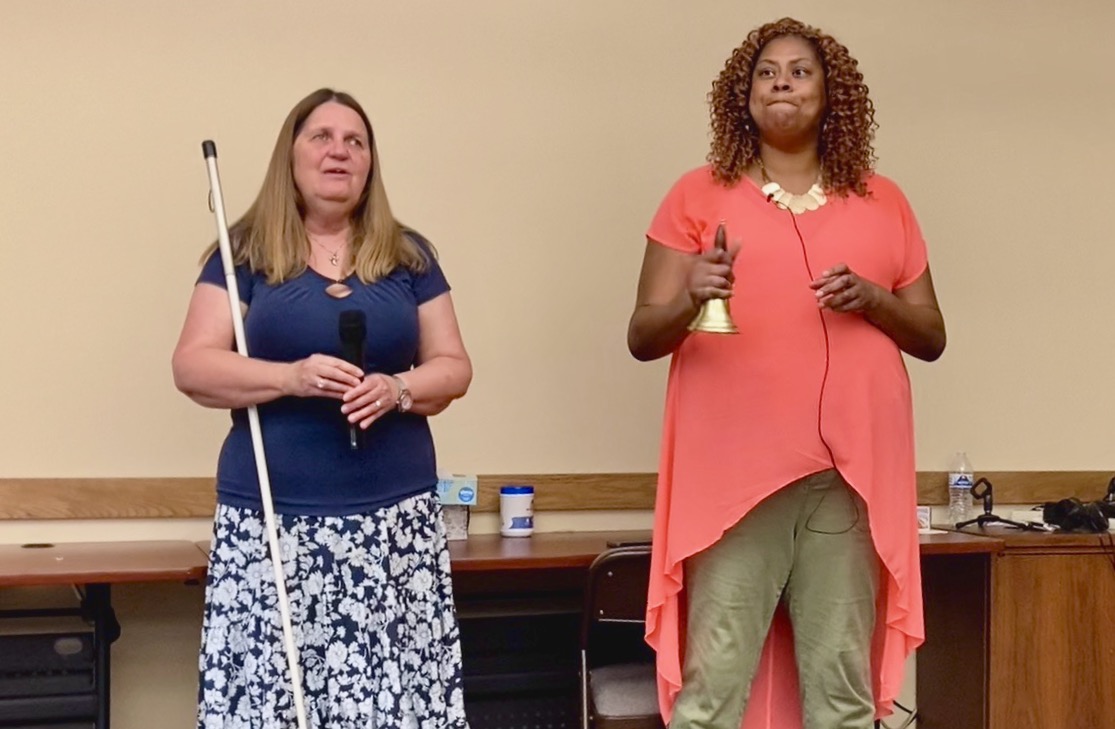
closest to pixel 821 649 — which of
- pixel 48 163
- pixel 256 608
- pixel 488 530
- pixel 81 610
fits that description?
pixel 256 608

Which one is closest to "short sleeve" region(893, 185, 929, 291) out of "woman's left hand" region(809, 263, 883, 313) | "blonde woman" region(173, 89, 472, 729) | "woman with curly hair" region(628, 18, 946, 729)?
"woman with curly hair" region(628, 18, 946, 729)

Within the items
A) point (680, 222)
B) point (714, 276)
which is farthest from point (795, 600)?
point (680, 222)

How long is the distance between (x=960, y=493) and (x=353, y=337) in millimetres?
2128

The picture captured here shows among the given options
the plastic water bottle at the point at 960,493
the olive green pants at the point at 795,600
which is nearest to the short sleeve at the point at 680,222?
the olive green pants at the point at 795,600

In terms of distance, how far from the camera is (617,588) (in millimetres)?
2338

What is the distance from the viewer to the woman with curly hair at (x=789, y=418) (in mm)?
1960

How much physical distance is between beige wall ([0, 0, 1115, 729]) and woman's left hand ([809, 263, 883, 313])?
1.24 meters

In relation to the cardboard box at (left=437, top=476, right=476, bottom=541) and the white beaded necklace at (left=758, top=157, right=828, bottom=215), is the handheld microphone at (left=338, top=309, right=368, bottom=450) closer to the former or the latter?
the white beaded necklace at (left=758, top=157, right=828, bottom=215)

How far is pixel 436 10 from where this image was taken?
9.84ft

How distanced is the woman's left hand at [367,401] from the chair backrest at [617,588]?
2.15 feet

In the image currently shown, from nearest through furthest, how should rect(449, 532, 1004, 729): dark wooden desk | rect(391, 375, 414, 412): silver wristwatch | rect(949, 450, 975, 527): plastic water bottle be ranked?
rect(391, 375, 414, 412): silver wristwatch
rect(449, 532, 1004, 729): dark wooden desk
rect(949, 450, 975, 527): plastic water bottle

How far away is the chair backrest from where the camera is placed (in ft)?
7.54

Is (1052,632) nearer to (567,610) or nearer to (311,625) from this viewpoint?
(567,610)

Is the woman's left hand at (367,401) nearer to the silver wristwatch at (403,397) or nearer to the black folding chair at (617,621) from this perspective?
the silver wristwatch at (403,397)
